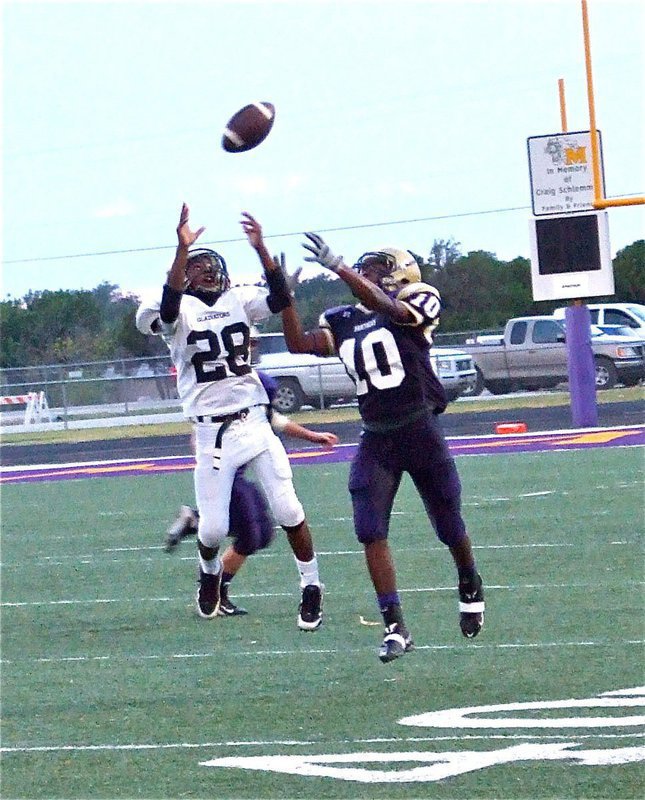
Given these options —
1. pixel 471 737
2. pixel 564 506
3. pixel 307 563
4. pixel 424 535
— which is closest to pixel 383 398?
pixel 307 563

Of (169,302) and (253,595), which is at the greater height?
(169,302)

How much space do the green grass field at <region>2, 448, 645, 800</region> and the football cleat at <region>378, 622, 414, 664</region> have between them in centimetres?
21

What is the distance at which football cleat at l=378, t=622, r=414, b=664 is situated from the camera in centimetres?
698

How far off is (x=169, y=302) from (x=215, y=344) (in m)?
0.33

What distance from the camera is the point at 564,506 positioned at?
44.2 ft

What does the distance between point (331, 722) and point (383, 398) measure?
1.37m

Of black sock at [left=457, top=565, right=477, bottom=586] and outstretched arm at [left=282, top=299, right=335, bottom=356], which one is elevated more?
outstretched arm at [left=282, top=299, right=335, bottom=356]

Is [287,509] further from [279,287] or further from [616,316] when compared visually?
[616,316]

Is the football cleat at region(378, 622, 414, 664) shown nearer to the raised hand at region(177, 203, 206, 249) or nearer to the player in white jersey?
the player in white jersey

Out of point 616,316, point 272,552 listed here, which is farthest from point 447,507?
point 616,316

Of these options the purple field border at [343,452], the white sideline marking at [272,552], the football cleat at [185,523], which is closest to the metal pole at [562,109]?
the purple field border at [343,452]

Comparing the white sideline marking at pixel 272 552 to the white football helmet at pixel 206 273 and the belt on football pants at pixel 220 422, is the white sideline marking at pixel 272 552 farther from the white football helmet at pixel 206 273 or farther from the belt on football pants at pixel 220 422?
the white football helmet at pixel 206 273

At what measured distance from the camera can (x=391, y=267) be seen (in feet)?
24.1

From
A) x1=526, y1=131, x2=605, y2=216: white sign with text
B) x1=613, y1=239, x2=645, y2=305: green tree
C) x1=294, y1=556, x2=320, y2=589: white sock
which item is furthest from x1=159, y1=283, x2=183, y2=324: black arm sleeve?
x1=613, y1=239, x2=645, y2=305: green tree
